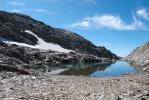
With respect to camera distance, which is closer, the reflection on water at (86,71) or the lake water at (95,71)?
the lake water at (95,71)

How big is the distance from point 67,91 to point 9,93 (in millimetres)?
6299

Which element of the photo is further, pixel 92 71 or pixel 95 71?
pixel 95 71

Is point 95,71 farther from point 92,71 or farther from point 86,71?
point 86,71

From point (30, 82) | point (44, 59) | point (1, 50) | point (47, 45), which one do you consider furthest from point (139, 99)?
point (47, 45)

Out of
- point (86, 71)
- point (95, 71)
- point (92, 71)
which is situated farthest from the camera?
point (95, 71)

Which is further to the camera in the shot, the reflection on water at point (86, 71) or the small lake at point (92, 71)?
the reflection on water at point (86, 71)

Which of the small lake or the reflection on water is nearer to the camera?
the small lake

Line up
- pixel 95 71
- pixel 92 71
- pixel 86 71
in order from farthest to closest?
pixel 95 71
pixel 92 71
pixel 86 71

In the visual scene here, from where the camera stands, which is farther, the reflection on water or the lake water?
the reflection on water

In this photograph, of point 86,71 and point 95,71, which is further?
point 95,71

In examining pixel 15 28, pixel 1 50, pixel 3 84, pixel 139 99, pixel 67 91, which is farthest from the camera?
pixel 15 28

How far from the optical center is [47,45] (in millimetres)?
188750

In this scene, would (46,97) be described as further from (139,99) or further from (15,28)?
(15,28)

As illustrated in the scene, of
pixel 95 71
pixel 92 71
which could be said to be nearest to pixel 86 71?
pixel 92 71
